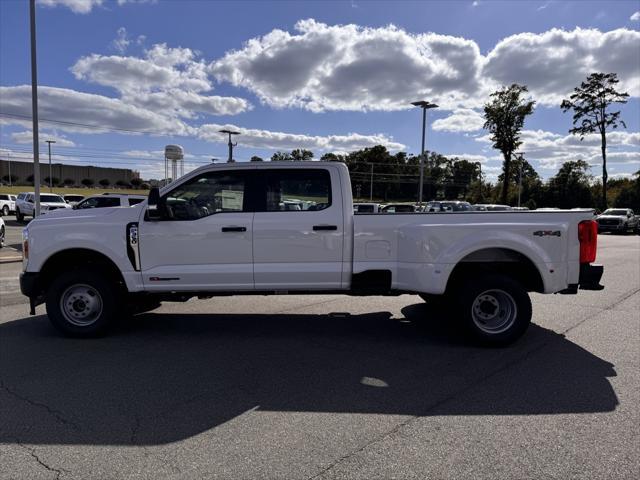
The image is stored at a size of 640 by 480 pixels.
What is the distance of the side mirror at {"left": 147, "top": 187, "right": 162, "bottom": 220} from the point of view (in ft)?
17.7

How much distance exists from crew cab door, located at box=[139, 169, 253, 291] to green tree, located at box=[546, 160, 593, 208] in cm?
5732

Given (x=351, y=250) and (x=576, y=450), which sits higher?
(x=351, y=250)

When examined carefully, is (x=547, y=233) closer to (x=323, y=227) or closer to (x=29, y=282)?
(x=323, y=227)

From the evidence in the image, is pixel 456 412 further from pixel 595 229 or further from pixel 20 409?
pixel 20 409

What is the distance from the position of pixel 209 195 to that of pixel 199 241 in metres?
0.57

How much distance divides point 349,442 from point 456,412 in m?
1.03

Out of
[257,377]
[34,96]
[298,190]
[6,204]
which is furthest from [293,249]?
[6,204]

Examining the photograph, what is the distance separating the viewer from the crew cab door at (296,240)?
558 cm

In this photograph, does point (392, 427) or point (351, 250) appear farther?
point (351, 250)

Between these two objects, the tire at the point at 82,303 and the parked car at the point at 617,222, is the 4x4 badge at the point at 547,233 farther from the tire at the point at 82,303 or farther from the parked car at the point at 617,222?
the parked car at the point at 617,222

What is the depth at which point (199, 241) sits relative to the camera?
5.58 meters

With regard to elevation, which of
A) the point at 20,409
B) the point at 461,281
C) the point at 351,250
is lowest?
the point at 20,409

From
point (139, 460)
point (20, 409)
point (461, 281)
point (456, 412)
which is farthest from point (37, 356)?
point (461, 281)

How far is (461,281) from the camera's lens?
569 cm
